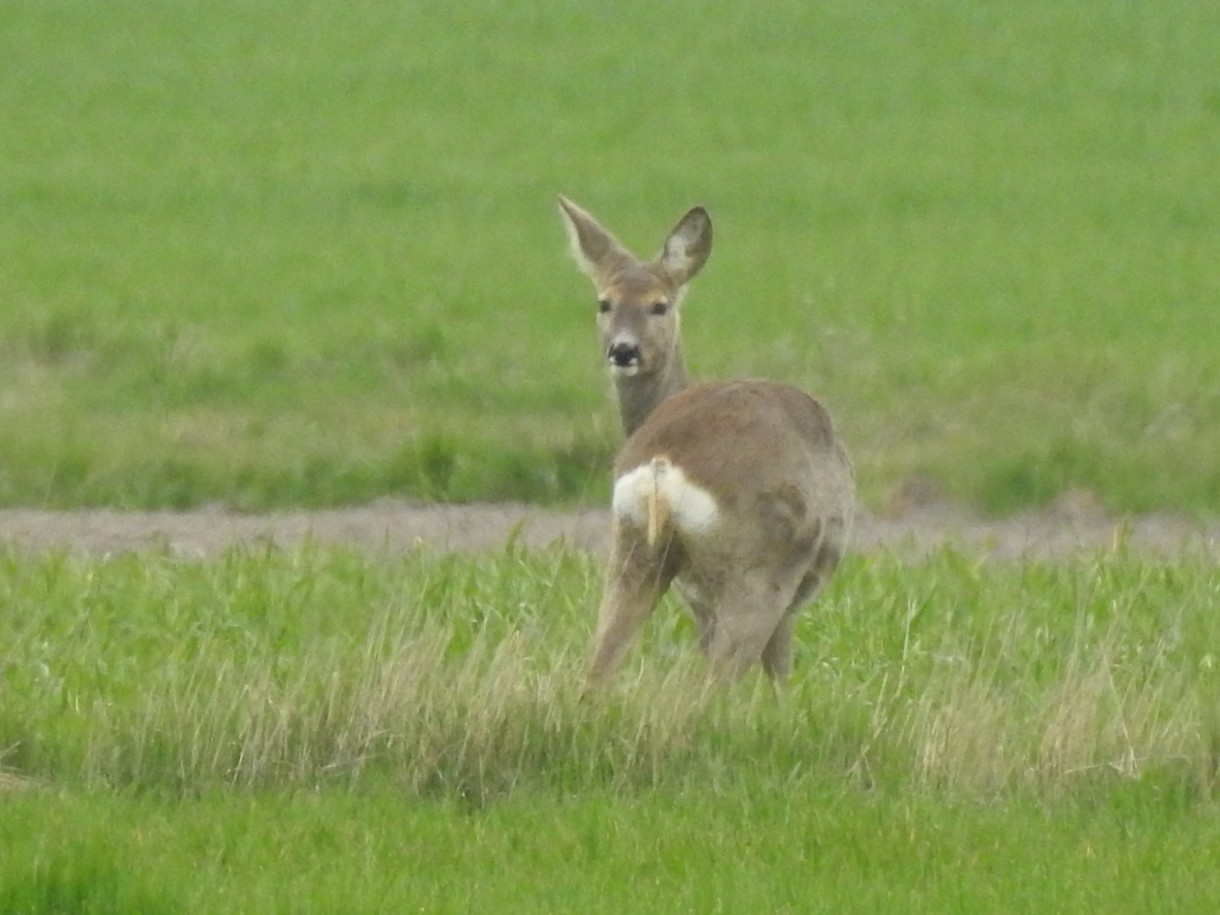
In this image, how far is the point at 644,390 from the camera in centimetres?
946

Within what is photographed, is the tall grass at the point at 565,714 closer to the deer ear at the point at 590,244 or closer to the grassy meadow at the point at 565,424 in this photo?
the grassy meadow at the point at 565,424

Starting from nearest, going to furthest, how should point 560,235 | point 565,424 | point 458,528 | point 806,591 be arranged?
point 806,591, point 458,528, point 565,424, point 560,235

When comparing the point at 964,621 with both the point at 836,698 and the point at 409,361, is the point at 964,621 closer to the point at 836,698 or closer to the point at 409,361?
the point at 836,698

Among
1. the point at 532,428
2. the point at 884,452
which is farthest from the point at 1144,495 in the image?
the point at 532,428

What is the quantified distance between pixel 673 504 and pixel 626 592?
314 mm

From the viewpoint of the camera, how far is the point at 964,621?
31.3 feet

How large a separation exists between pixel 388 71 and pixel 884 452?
1692cm

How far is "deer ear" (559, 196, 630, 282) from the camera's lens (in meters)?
9.66

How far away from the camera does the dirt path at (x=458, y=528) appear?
13.0 m

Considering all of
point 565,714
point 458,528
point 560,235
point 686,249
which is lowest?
point 458,528

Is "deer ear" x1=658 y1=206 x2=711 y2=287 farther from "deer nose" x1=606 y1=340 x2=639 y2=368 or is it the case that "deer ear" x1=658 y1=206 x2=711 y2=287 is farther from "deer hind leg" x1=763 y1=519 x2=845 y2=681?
"deer hind leg" x1=763 y1=519 x2=845 y2=681

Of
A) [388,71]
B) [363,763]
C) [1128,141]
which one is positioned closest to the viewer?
[363,763]

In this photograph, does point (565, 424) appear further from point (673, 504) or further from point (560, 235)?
point (560, 235)

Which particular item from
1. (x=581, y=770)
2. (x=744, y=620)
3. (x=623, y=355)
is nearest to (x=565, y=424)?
(x=623, y=355)
